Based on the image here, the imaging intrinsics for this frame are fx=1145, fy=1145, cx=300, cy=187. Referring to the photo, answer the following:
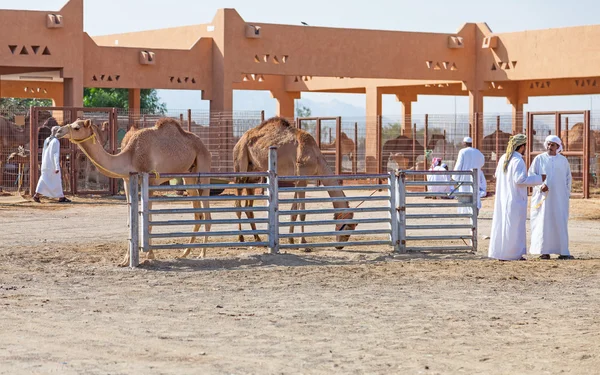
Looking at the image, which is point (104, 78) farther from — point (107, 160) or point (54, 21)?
point (107, 160)

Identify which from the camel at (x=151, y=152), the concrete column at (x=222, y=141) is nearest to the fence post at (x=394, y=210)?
the camel at (x=151, y=152)

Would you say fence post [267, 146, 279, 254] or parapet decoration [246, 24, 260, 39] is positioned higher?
parapet decoration [246, 24, 260, 39]

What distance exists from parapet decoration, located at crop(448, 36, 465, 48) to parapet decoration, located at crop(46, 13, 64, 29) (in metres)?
13.2

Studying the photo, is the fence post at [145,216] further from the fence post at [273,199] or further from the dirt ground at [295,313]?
the fence post at [273,199]

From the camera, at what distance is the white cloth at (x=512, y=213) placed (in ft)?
44.4

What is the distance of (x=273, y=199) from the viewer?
43.5 ft

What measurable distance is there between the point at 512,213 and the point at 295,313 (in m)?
4.92

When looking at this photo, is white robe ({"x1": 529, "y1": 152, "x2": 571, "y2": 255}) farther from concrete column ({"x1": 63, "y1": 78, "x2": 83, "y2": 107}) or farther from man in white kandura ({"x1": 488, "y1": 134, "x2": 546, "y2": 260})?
concrete column ({"x1": 63, "y1": 78, "x2": 83, "y2": 107})

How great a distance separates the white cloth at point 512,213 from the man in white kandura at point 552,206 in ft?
1.54

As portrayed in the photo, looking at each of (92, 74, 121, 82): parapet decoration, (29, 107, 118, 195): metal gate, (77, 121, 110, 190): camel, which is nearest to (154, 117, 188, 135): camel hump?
(29, 107, 118, 195): metal gate

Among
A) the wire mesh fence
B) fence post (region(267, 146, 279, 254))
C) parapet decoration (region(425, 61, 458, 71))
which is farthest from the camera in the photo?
parapet decoration (region(425, 61, 458, 71))

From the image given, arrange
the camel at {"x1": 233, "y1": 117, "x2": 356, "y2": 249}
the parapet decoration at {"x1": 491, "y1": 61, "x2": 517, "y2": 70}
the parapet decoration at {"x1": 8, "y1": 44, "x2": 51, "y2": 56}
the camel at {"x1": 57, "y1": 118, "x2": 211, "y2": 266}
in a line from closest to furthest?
the camel at {"x1": 57, "y1": 118, "x2": 211, "y2": 266} → the camel at {"x1": 233, "y1": 117, "x2": 356, "y2": 249} → the parapet decoration at {"x1": 8, "y1": 44, "x2": 51, "y2": 56} → the parapet decoration at {"x1": 491, "y1": 61, "x2": 517, "y2": 70}

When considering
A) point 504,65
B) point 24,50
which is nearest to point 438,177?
point 24,50

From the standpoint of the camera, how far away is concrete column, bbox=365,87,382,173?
1177 inches
